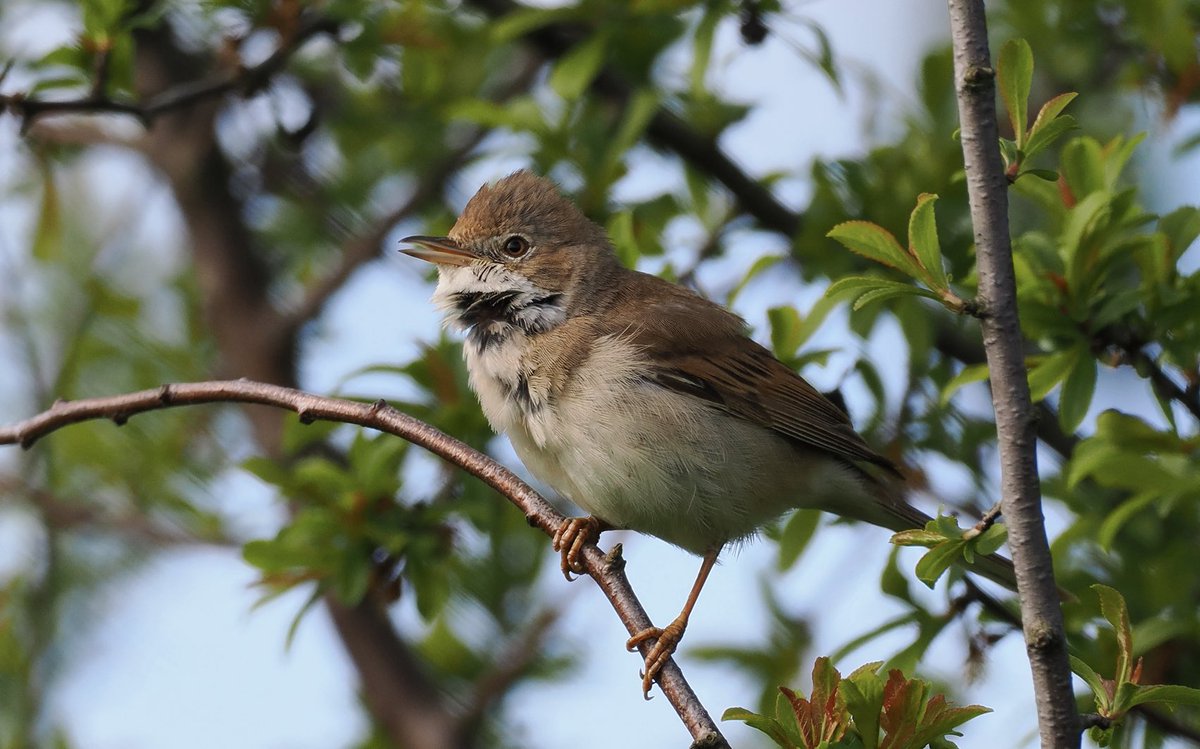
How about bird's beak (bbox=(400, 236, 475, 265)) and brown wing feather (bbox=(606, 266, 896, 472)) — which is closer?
brown wing feather (bbox=(606, 266, 896, 472))

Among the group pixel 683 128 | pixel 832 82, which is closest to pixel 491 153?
pixel 683 128

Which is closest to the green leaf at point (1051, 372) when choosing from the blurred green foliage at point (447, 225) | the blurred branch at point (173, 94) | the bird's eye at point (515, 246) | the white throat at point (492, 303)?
the blurred green foliage at point (447, 225)

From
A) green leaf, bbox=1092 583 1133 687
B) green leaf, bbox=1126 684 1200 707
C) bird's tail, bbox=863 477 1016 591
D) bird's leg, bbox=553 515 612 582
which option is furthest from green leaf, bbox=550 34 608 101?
green leaf, bbox=1126 684 1200 707

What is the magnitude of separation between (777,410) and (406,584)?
1.44m

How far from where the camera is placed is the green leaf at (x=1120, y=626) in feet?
8.91

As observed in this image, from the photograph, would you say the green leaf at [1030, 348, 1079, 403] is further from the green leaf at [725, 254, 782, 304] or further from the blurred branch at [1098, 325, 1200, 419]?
the green leaf at [725, 254, 782, 304]

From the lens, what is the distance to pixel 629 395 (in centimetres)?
436

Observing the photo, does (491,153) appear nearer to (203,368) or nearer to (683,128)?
(683,128)

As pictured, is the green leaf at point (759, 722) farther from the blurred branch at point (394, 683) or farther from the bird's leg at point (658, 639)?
the blurred branch at point (394, 683)

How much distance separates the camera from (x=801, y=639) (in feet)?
18.0

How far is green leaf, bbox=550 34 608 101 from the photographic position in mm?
4734

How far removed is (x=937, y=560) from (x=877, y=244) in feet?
2.29

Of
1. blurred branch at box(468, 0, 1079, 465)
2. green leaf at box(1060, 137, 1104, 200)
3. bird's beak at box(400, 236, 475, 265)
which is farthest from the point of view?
blurred branch at box(468, 0, 1079, 465)

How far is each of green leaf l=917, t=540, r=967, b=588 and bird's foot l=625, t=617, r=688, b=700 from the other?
73 centimetres
